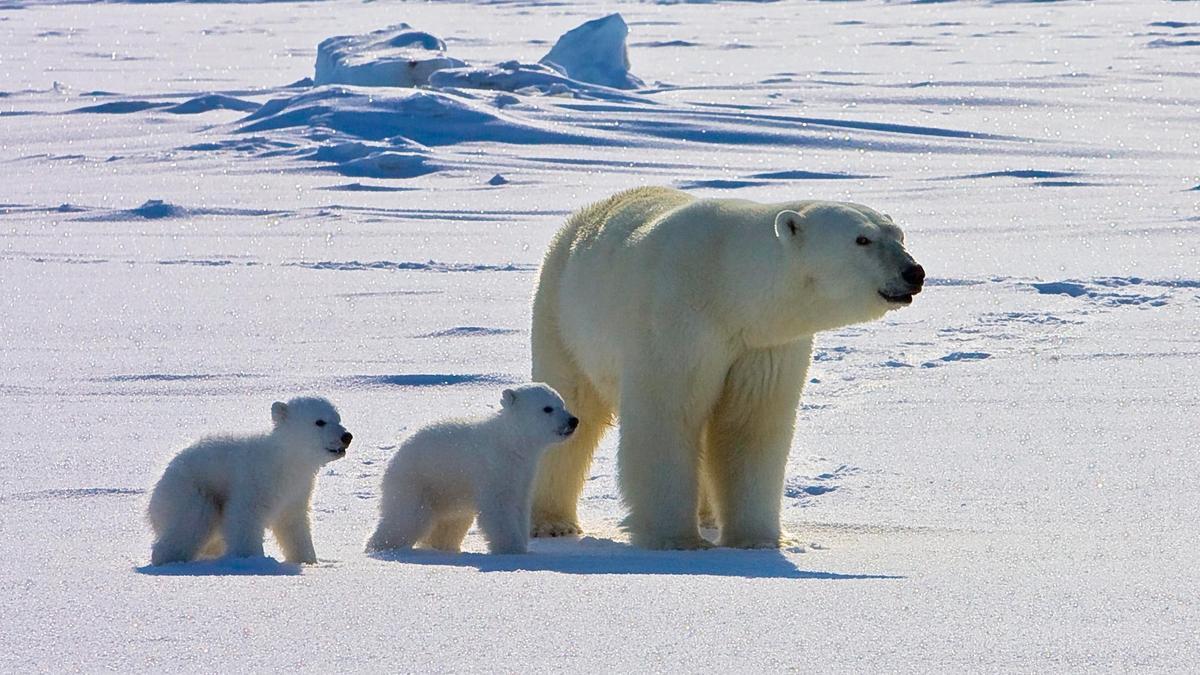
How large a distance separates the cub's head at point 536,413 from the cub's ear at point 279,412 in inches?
24.6

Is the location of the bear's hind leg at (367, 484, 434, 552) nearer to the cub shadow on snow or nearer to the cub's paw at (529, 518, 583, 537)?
the cub shadow on snow

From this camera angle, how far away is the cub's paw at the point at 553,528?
206 inches

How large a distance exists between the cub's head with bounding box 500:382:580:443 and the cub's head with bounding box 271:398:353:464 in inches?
20.2

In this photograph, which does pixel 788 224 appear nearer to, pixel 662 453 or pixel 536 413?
pixel 662 453

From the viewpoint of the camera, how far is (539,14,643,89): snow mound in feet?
59.3

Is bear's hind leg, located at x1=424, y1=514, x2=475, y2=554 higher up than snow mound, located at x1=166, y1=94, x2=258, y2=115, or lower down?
lower down

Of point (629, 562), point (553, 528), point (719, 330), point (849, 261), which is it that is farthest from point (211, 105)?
point (629, 562)

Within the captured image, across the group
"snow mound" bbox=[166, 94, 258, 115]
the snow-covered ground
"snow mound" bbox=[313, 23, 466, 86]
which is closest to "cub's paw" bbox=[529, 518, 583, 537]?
the snow-covered ground

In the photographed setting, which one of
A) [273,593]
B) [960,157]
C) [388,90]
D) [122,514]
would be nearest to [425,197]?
[388,90]

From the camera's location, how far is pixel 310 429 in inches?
167

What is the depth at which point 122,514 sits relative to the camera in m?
4.67

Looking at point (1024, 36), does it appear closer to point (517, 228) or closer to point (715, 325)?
point (517, 228)

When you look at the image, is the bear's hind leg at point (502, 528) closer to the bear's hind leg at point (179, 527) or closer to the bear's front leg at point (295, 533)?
the bear's front leg at point (295, 533)

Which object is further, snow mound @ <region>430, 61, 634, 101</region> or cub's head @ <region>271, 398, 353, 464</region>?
snow mound @ <region>430, 61, 634, 101</region>
